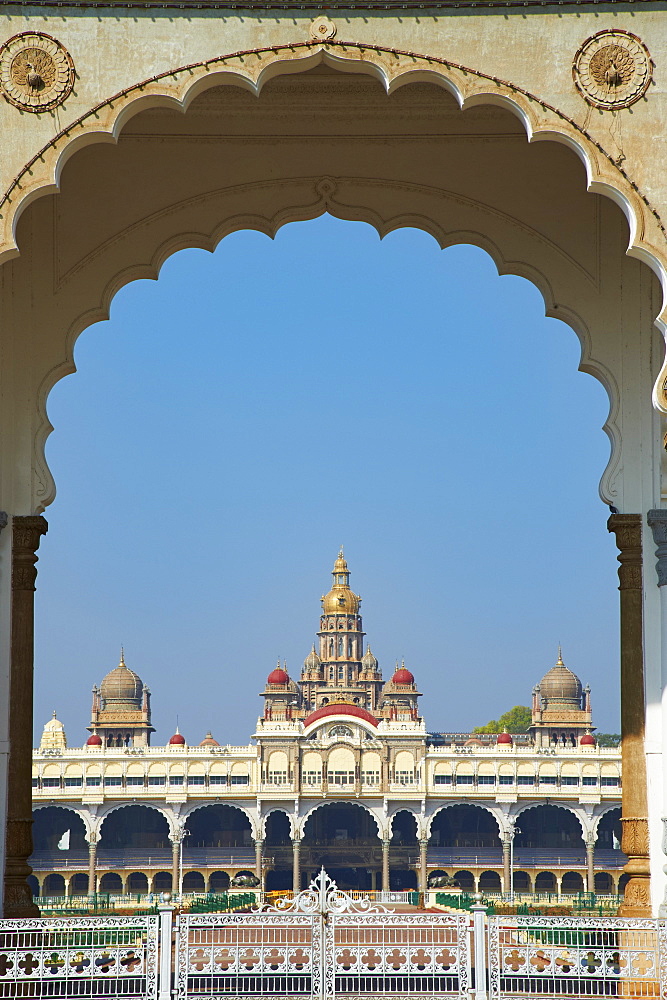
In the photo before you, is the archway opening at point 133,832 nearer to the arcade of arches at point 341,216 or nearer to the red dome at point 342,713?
the red dome at point 342,713

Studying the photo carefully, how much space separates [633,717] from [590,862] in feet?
181

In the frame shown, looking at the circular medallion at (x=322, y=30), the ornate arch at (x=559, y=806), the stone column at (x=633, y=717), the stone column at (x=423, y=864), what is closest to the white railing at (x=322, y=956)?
the stone column at (x=633, y=717)

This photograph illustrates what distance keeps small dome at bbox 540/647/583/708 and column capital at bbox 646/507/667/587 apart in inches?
2884

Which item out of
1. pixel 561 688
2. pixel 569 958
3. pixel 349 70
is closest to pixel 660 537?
pixel 569 958

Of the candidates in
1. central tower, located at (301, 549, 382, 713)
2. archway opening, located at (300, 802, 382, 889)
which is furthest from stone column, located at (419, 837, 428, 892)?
central tower, located at (301, 549, 382, 713)

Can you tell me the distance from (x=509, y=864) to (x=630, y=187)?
57.8 m

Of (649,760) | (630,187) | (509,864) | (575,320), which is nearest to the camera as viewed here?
(630,187)

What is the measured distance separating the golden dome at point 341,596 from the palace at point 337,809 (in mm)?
16512

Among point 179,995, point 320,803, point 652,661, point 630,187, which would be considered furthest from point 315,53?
point 320,803

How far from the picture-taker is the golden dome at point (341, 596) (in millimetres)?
82812

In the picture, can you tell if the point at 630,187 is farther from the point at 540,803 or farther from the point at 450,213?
the point at 540,803

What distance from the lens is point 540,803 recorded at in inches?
2441

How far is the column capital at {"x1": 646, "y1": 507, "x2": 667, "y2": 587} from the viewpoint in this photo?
7316 millimetres

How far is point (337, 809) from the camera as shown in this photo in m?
67.4
